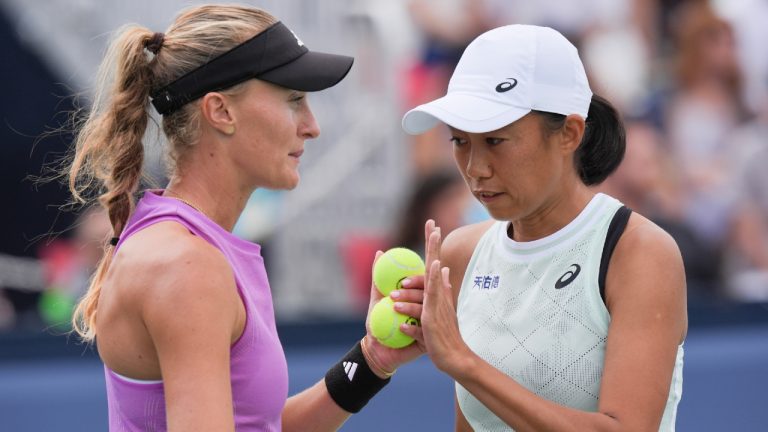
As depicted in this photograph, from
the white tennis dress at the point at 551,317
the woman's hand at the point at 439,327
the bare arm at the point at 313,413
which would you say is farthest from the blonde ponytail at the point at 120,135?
the white tennis dress at the point at 551,317

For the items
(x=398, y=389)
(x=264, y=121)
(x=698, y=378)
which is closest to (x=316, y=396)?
(x=264, y=121)

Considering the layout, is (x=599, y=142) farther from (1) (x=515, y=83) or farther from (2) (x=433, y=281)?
(2) (x=433, y=281)

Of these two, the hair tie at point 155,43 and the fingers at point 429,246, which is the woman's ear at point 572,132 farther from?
the hair tie at point 155,43

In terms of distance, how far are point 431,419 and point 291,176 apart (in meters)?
2.39

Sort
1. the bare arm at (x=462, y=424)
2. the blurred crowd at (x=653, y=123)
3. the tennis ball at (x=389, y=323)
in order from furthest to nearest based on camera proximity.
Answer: the blurred crowd at (x=653, y=123) < the bare arm at (x=462, y=424) < the tennis ball at (x=389, y=323)

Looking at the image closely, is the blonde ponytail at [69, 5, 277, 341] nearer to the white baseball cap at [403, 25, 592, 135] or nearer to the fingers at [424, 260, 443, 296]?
the white baseball cap at [403, 25, 592, 135]

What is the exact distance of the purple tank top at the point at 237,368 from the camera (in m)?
2.39

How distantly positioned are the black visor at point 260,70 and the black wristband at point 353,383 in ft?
2.55

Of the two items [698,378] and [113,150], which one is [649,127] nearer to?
[698,378]

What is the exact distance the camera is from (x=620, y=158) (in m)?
2.83

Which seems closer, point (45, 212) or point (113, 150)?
point (113, 150)

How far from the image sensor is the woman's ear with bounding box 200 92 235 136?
2.50 metres

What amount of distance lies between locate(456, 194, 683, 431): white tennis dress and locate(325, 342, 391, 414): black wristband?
27 centimetres

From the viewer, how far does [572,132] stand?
2.64m
